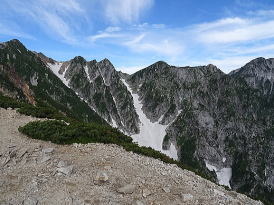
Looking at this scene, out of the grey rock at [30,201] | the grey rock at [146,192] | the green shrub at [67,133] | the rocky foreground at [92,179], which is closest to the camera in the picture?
the grey rock at [30,201]

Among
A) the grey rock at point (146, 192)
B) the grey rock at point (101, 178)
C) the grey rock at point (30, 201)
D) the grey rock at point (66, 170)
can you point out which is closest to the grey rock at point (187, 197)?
the grey rock at point (146, 192)

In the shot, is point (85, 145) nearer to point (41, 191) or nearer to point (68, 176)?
point (68, 176)

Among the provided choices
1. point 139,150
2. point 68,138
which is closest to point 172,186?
point 139,150

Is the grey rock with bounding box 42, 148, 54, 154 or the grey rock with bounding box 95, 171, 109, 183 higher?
the grey rock with bounding box 42, 148, 54, 154

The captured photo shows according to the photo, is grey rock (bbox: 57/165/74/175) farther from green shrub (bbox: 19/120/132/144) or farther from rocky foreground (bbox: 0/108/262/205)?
green shrub (bbox: 19/120/132/144)

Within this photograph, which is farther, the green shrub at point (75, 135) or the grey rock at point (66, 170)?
the green shrub at point (75, 135)

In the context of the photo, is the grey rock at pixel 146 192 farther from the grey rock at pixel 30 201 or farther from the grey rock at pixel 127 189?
the grey rock at pixel 30 201

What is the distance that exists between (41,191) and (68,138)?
608cm

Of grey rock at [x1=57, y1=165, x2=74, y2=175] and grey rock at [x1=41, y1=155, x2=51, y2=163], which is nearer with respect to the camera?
grey rock at [x1=57, y1=165, x2=74, y2=175]

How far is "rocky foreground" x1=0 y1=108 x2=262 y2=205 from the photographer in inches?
707

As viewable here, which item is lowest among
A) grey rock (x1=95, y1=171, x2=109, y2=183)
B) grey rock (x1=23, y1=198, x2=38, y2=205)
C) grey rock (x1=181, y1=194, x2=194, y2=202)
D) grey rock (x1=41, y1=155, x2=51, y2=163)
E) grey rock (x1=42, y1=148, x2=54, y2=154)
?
grey rock (x1=23, y1=198, x2=38, y2=205)

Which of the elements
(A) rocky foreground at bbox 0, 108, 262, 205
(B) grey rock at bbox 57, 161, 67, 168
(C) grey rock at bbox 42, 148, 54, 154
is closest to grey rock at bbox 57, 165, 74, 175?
(A) rocky foreground at bbox 0, 108, 262, 205

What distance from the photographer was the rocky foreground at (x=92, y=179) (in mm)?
17953

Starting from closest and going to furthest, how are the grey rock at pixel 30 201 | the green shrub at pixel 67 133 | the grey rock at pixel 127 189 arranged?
the grey rock at pixel 30 201
the grey rock at pixel 127 189
the green shrub at pixel 67 133
